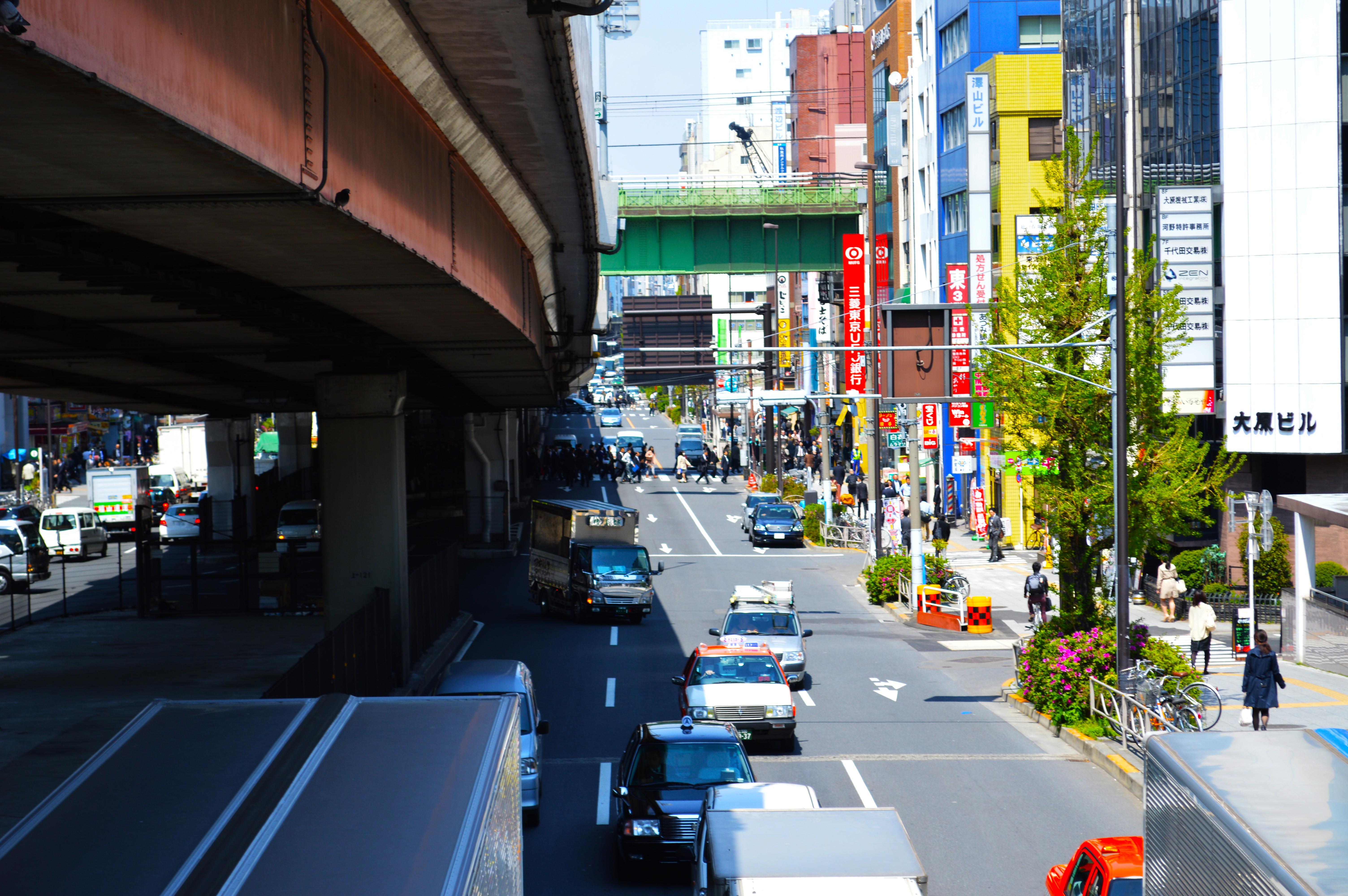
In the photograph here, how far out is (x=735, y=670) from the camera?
22.0m

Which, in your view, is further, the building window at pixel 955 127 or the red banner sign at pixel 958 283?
the building window at pixel 955 127

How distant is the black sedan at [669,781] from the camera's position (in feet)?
47.6

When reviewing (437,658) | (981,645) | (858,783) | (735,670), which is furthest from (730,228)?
(858,783)

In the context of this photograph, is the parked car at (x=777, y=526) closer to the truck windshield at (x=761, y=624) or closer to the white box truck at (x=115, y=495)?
the truck windshield at (x=761, y=624)

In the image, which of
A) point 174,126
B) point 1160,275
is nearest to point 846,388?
point 1160,275

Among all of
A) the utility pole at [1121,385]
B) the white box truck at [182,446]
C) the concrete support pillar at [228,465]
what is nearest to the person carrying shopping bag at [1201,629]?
the utility pole at [1121,385]

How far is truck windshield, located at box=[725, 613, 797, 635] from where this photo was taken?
2709cm

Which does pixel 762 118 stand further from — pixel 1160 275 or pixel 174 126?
pixel 174 126

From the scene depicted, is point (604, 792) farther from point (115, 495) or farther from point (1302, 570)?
point (115, 495)

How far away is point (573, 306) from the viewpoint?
28500 millimetres

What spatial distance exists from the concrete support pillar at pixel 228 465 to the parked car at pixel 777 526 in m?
21.8

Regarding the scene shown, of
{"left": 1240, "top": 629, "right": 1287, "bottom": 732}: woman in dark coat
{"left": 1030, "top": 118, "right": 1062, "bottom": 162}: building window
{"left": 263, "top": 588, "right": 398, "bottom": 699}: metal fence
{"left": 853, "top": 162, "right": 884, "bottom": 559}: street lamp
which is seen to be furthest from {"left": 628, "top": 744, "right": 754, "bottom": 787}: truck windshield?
{"left": 1030, "top": 118, "right": 1062, "bottom": 162}: building window

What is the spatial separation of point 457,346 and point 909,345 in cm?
868

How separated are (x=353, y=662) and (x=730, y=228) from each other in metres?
26.9
